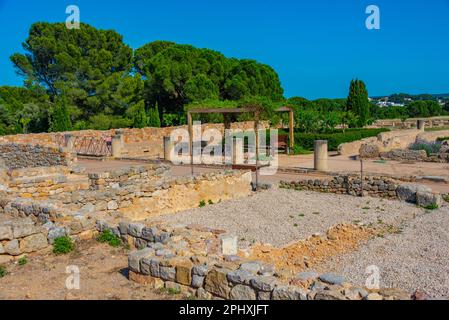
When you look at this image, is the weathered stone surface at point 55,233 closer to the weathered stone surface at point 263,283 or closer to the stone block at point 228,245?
the stone block at point 228,245

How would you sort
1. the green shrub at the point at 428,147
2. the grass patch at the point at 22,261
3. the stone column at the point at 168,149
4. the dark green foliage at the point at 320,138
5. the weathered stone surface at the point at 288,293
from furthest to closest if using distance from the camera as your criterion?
the dark green foliage at the point at 320,138
the stone column at the point at 168,149
the green shrub at the point at 428,147
the grass patch at the point at 22,261
the weathered stone surface at the point at 288,293

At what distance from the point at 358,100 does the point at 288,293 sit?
39.8 m

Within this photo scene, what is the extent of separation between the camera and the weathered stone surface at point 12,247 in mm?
5965

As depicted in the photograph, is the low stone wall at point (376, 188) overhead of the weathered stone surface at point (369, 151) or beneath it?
beneath

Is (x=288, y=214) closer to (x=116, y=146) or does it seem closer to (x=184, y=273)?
(x=184, y=273)

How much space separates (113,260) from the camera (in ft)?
20.1

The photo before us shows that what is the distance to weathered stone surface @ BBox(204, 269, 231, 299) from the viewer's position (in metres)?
4.45

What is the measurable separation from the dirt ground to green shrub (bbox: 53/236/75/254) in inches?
3.6

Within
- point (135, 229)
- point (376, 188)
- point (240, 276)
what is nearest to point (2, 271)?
point (135, 229)

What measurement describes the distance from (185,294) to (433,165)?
51.7ft

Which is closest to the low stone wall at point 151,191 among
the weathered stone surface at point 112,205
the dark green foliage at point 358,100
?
the weathered stone surface at point 112,205

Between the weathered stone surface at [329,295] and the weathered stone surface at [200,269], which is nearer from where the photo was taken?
the weathered stone surface at [329,295]

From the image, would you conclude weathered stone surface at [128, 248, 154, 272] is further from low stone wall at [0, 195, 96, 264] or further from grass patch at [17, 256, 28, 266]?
low stone wall at [0, 195, 96, 264]
